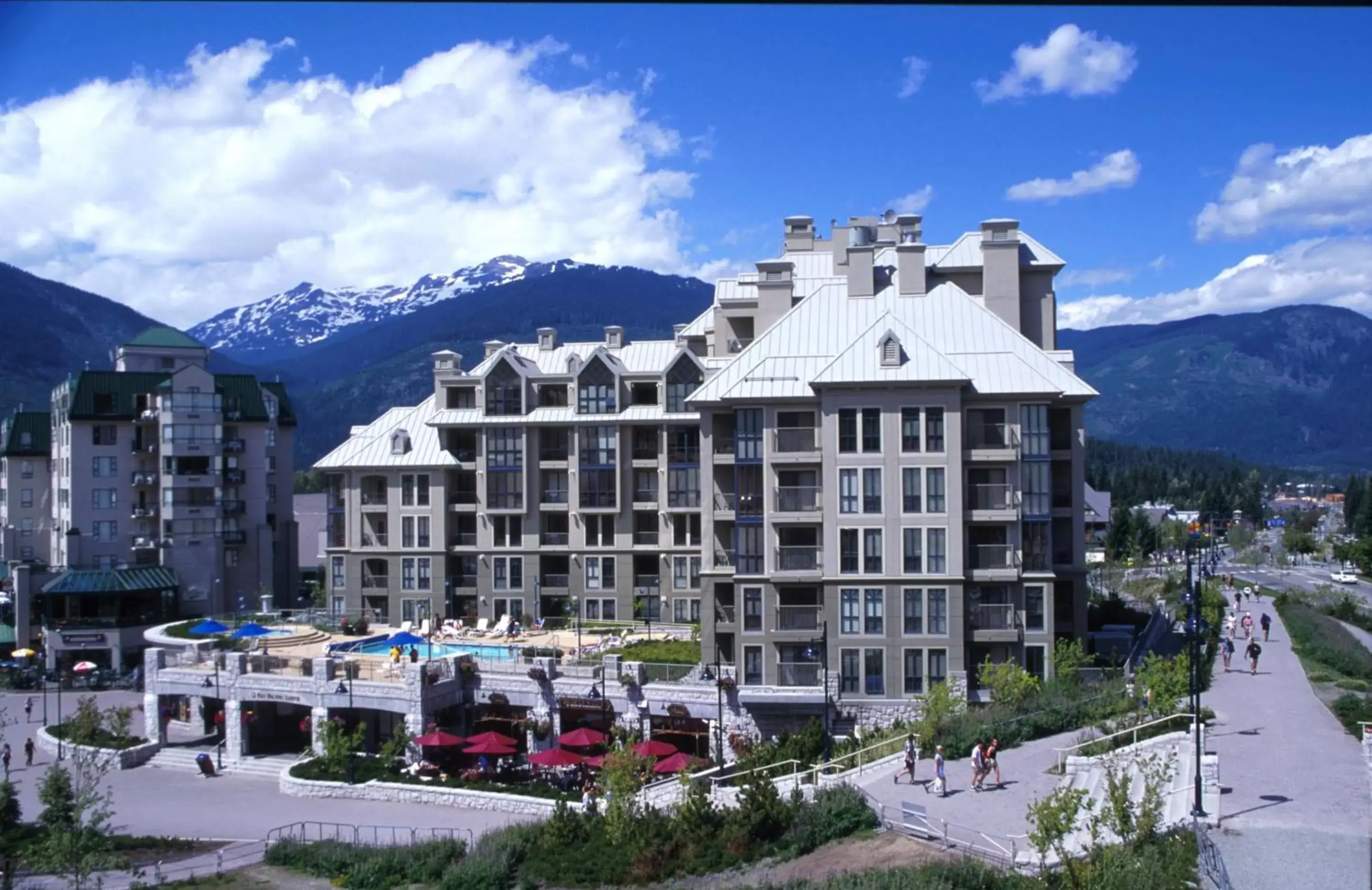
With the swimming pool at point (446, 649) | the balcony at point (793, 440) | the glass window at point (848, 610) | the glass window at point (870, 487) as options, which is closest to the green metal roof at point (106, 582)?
the swimming pool at point (446, 649)

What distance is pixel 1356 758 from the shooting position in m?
31.0

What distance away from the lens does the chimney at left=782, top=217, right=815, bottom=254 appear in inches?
2351

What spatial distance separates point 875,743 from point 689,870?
32.4 ft

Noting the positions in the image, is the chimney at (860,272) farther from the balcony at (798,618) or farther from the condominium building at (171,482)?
the condominium building at (171,482)

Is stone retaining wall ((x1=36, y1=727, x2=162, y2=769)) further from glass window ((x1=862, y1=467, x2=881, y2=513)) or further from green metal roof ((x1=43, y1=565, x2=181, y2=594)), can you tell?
glass window ((x1=862, y1=467, x2=881, y2=513))

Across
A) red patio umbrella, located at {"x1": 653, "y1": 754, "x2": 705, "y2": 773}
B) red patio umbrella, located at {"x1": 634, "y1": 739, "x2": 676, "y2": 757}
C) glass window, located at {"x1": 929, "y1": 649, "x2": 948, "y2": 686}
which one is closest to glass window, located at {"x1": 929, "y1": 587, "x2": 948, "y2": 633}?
glass window, located at {"x1": 929, "y1": 649, "x2": 948, "y2": 686}

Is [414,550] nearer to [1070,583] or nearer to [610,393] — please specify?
[610,393]

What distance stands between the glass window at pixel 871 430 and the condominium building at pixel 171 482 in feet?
131

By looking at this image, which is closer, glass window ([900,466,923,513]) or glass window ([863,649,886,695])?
glass window ([863,649,886,695])

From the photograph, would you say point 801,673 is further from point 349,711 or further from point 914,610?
point 349,711

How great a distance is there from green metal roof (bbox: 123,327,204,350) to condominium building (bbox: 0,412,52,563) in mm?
7254

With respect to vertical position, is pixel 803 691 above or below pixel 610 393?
below

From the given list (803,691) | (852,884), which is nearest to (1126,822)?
(852,884)

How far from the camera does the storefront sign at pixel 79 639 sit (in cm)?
6588
